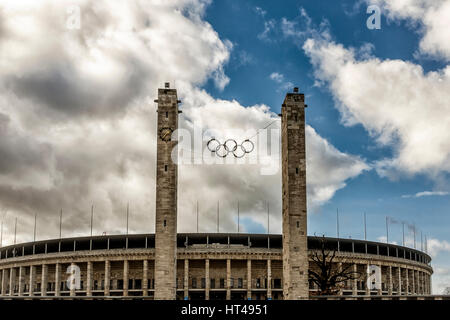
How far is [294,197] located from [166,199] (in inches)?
705

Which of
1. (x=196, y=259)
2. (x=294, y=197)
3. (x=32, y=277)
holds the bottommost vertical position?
(x=32, y=277)

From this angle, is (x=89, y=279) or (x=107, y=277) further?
(x=89, y=279)

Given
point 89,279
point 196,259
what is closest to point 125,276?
point 89,279

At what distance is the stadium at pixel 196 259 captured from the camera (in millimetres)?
75750

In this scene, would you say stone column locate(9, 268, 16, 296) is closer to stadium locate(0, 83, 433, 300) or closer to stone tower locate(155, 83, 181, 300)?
stadium locate(0, 83, 433, 300)

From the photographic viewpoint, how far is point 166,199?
77188 mm

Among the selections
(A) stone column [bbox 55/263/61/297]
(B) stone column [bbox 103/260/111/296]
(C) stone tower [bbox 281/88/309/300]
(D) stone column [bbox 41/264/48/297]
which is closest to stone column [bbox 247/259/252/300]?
(C) stone tower [bbox 281/88/309/300]

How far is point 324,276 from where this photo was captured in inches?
2515

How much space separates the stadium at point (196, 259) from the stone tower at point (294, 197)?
0.14m

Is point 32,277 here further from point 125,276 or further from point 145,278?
point 145,278

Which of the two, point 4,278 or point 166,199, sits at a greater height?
point 166,199

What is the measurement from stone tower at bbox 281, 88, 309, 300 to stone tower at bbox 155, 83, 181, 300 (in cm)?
1574

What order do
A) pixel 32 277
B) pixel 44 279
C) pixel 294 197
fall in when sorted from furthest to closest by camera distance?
pixel 32 277
pixel 44 279
pixel 294 197

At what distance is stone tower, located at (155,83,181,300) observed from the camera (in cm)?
7475
